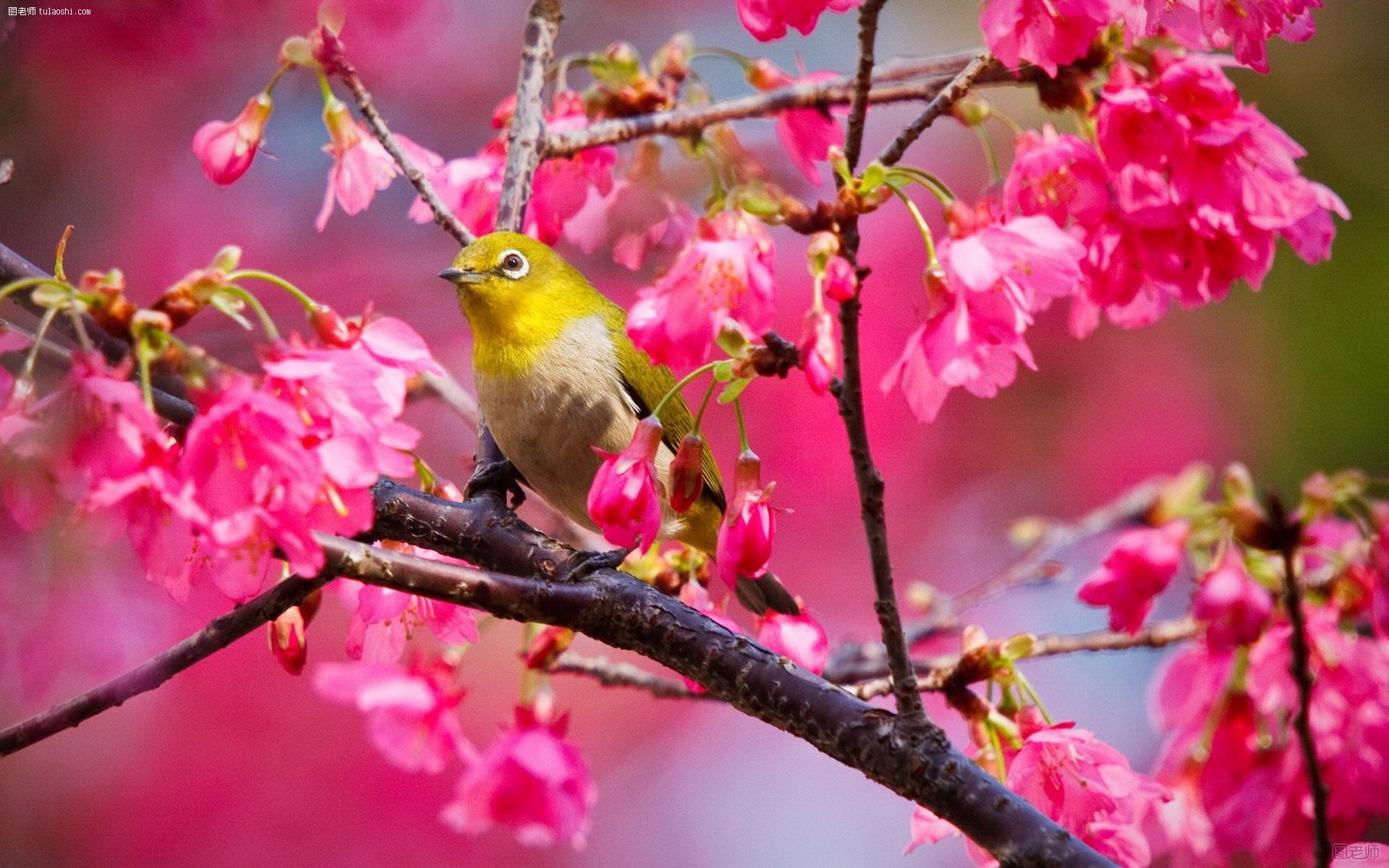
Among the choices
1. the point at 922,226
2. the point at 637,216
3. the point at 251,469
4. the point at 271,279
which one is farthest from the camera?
the point at 637,216

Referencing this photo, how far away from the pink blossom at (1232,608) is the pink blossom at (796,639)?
0.75 metres

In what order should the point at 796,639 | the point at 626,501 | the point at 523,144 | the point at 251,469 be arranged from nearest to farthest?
the point at 251,469, the point at 626,501, the point at 796,639, the point at 523,144

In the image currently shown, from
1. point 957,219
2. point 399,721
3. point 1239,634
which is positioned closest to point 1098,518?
point 1239,634

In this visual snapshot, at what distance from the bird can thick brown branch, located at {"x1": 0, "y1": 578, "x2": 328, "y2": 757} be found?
1.04 m

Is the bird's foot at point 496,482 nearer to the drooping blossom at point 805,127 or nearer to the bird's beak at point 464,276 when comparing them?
the bird's beak at point 464,276

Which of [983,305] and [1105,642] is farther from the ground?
[983,305]

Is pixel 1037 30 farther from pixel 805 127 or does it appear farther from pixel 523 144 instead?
pixel 523 144

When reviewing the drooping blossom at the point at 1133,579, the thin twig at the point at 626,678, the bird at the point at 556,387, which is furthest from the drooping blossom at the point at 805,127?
the thin twig at the point at 626,678

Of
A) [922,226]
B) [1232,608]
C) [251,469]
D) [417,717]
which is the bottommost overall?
[417,717]

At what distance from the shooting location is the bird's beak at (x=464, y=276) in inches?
96.8

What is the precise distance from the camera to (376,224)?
4.24 meters

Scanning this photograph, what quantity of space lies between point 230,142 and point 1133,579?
1.77 metres

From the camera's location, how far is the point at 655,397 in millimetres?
2688

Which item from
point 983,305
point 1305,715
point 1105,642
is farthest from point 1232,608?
point 983,305
